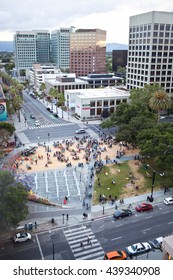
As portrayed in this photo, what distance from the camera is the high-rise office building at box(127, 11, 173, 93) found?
325 feet

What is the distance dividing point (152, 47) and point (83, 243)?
86.3 m

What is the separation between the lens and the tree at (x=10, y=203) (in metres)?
31.0

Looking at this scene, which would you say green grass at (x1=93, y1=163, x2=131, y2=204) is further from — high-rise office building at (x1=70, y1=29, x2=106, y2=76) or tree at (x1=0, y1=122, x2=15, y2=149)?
high-rise office building at (x1=70, y1=29, x2=106, y2=76)

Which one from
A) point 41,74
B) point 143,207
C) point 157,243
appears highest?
point 41,74

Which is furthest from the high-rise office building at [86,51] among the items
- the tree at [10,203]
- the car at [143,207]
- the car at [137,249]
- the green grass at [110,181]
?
the car at [137,249]

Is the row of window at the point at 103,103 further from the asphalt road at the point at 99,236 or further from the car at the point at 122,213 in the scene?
the asphalt road at the point at 99,236

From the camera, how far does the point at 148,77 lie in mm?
103312

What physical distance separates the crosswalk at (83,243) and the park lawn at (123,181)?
7.56 m

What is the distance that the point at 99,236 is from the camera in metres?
35.3

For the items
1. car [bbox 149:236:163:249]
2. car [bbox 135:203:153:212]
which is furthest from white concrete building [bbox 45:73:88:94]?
car [bbox 149:236:163:249]

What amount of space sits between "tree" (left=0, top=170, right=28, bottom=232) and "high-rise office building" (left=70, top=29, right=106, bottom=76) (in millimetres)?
157037

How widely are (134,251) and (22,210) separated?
579 inches

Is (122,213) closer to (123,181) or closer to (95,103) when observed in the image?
(123,181)

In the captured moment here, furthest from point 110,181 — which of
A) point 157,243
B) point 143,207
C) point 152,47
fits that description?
point 152,47
